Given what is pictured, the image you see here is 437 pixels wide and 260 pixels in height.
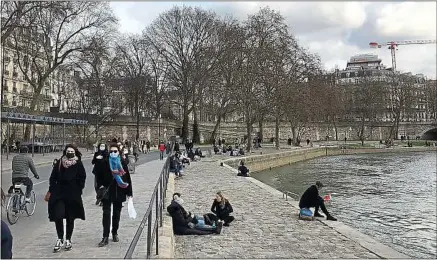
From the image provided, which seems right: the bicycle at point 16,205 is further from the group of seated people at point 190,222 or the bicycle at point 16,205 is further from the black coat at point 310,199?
the black coat at point 310,199

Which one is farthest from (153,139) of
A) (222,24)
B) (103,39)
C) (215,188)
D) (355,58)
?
(355,58)

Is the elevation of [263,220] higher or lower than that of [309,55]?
lower

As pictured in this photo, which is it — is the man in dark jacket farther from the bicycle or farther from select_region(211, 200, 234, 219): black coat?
select_region(211, 200, 234, 219): black coat

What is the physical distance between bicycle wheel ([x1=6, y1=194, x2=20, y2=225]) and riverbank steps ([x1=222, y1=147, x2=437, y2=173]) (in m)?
24.8

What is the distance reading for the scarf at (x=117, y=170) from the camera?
286 inches

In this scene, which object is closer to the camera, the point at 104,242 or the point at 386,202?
the point at 104,242

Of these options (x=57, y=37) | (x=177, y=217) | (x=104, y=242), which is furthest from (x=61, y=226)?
(x=57, y=37)

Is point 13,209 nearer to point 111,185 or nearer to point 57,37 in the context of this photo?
point 111,185

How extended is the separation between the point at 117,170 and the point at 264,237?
474 cm

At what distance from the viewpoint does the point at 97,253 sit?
7008 millimetres

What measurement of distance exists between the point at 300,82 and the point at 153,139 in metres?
22.9

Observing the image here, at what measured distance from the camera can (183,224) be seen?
34.6 feet

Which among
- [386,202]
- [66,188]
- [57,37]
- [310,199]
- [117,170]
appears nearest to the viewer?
[66,188]

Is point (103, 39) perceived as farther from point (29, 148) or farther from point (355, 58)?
point (355, 58)
